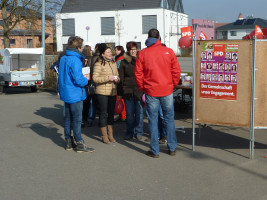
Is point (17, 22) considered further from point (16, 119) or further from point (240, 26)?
point (240, 26)

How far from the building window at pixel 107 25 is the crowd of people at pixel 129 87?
54896 millimetres

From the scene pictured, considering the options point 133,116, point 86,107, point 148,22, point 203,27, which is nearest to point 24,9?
point 203,27

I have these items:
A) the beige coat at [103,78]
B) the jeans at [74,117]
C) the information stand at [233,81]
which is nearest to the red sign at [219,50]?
the information stand at [233,81]

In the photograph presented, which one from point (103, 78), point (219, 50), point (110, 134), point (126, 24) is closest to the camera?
point (219, 50)

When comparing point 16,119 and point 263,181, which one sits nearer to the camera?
point 263,181

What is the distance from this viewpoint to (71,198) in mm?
4926

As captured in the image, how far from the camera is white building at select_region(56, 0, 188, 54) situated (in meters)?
→ 59.1

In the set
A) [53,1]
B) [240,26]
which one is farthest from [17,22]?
[240,26]

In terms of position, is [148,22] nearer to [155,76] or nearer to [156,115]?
[156,115]

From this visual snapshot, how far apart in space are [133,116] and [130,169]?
7.16 feet

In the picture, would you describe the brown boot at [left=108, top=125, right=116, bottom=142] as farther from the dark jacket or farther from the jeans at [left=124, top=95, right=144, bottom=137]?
the dark jacket

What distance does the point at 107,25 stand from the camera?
62.3 meters

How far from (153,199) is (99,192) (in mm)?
703

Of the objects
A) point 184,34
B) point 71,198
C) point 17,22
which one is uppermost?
point 17,22
